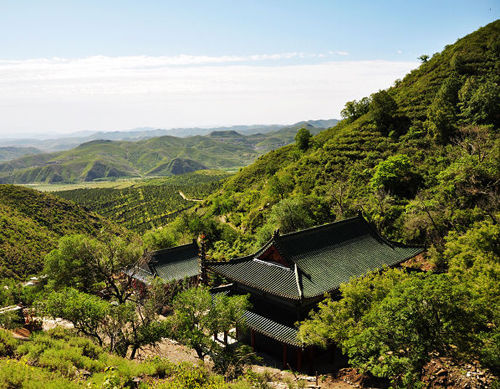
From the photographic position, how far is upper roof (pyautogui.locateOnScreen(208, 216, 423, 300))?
75.9 feet

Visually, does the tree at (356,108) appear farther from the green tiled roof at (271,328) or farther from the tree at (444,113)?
the green tiled roof at (271,328)

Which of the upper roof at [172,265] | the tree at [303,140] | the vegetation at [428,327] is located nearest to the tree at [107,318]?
the vegetation at [428,327]

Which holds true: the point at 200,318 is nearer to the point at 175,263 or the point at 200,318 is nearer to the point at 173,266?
the point at 173,266

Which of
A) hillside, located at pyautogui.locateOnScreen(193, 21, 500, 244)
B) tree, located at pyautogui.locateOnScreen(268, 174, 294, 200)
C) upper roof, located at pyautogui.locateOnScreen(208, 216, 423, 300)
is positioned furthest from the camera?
tree, located at pyautogui.locateOnScreen(268, 174, 294, 200)

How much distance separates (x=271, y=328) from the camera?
22.7 m

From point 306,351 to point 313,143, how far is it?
244 ft

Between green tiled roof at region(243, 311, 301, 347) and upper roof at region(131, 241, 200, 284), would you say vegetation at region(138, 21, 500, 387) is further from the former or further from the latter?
upper roof at region(131, 241, 200, 284)

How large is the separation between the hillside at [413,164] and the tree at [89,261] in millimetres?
18774

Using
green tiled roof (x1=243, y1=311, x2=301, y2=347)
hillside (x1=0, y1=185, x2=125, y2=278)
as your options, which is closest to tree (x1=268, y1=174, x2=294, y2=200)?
green tiled roof (x1=243, y1=311, x2=301, y2=347)

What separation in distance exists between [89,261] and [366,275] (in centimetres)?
2680

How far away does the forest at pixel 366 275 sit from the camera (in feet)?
49.4

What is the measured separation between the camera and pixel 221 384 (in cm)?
1623

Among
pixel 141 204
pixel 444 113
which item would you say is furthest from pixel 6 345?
pixel 141 204

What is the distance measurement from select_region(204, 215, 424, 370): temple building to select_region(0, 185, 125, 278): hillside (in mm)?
52355
